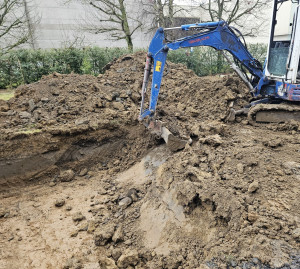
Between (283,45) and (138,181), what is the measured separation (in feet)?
13.8

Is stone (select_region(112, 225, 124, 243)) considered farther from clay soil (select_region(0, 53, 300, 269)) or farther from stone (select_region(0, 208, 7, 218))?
stone (select_region(0, 208, 7, 218))

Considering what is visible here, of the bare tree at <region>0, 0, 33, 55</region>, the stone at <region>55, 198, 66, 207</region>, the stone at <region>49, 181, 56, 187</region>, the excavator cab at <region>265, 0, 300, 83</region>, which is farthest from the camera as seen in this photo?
the bare tree at <region>0, 0, 33, 55</region>

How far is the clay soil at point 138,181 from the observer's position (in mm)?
3134

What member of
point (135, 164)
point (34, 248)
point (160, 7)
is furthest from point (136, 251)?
point (160, 7)

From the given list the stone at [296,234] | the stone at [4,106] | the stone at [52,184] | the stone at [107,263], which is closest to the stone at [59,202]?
the stone at [52,184]

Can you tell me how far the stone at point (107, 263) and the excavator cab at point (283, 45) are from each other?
468 cm

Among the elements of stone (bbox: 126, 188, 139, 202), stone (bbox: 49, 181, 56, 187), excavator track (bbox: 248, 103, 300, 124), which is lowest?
stone (bbox: 49, 181, 56, 187)

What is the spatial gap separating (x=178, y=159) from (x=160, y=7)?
11.1 metres

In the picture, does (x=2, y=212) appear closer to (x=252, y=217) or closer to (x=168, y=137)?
(x=168, y=137)

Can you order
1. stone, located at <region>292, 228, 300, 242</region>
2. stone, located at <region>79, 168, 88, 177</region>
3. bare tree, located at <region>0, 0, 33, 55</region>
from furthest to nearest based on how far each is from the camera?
bare tree, located at <region>0, 0, 33, 55</region>
stone, located at <region>79, 168, 88, 177</region>
stone, located at <region>292, 228, 300, 242</region>

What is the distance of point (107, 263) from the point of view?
→ 3305 millimetres

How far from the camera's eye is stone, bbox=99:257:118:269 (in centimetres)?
325

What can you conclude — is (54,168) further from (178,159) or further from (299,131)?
(299,131)

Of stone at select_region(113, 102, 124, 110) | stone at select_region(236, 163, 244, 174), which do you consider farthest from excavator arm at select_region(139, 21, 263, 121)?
stone at select_region(236, 163, 244, 174)
